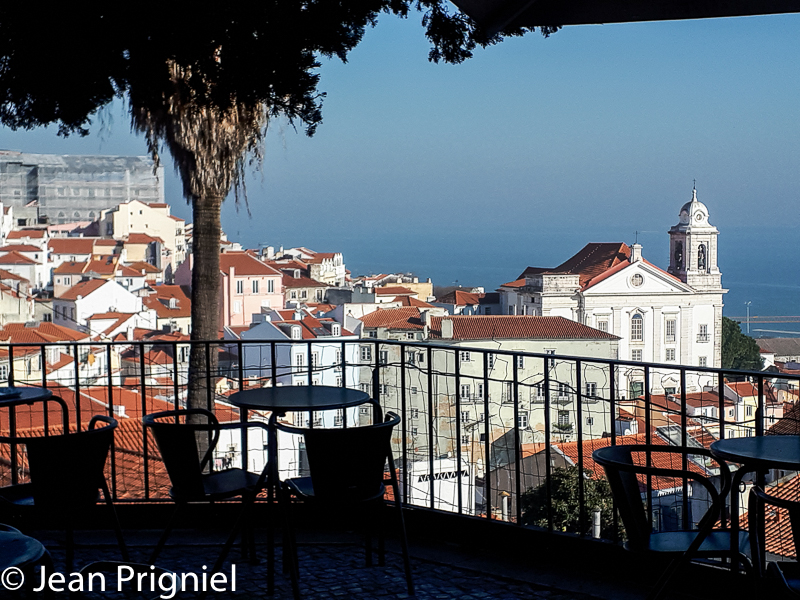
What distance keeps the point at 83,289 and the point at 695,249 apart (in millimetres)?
37308

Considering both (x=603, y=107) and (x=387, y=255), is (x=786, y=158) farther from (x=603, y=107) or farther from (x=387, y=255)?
(x=387, y=255)

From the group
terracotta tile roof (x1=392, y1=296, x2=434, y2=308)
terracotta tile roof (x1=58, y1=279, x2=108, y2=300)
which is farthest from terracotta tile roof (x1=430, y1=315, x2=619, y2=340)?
terracotta tile roof (x1=58, y1=279, x2=108, y2=300)

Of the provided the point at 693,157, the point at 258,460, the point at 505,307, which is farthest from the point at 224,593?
the point at 693,157

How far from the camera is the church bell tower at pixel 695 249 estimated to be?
50406 millimetres

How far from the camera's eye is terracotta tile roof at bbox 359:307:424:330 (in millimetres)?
38625

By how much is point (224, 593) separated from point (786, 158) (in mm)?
89573

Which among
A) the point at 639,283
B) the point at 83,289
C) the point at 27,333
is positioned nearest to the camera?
the point at 27,333

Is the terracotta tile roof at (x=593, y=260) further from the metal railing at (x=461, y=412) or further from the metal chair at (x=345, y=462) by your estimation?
the metal chair at (x=345, y=462)

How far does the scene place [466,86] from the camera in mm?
87188

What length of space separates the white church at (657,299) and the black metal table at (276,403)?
1865 inches

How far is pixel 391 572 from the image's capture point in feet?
12.3

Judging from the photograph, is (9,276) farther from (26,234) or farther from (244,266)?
(26,234)

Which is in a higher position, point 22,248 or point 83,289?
point 22,248

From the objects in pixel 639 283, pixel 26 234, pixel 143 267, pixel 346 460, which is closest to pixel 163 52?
pixel 346 460
